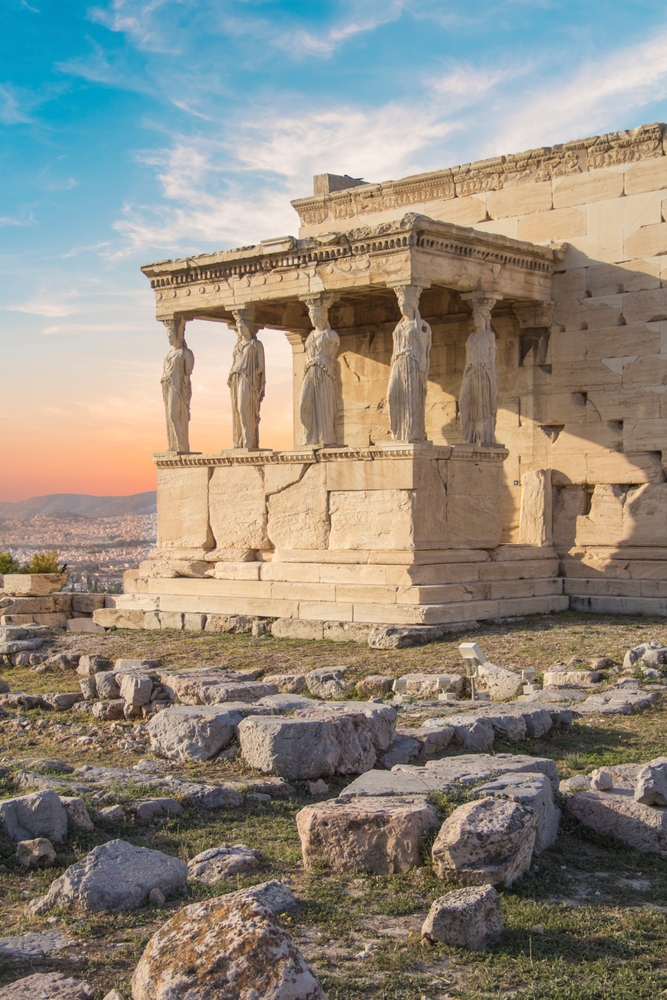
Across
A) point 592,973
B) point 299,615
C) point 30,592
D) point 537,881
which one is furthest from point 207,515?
point 592,973

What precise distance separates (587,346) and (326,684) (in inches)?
261

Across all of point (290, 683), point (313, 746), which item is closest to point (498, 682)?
point (290, 683)

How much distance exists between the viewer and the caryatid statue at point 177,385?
15805mm

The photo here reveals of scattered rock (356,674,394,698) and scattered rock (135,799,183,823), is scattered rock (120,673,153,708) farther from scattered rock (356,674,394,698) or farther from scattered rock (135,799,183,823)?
scattered rock (135,799,183,823)

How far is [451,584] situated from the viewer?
13359mm

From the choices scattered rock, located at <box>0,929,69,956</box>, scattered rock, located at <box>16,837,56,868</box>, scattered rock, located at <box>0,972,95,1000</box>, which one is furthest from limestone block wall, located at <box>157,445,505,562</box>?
scattered rock, located at <box>0,972,95,1000</box>

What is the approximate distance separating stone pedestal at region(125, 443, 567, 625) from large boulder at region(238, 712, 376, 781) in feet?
17.5

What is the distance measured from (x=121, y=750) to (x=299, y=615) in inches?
208

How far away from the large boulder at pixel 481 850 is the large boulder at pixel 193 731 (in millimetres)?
2826

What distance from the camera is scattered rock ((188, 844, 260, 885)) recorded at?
533 centimetres

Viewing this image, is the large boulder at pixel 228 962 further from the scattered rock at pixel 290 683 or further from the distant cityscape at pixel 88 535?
the distant cityscape at pixel 88 535

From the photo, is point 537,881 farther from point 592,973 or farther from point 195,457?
point 195,457

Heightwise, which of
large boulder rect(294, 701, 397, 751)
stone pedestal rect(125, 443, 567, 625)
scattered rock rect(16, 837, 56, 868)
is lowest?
scattered rock rect(16, 837, 56, 868)

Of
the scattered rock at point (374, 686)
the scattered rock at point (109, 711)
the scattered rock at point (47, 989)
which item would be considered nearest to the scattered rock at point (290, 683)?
the scattered rock at point (374, 686)
